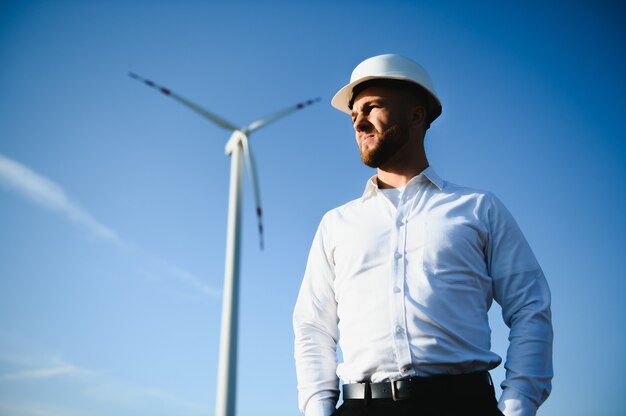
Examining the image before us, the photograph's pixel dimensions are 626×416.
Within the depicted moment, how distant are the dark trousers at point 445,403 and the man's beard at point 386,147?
7.11 ft

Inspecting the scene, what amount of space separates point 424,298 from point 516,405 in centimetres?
97

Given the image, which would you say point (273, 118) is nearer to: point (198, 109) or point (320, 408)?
point (198, 109)

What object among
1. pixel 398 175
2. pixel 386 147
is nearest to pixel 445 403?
pixel 398 175

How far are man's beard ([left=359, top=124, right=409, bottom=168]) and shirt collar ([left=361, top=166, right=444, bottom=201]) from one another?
0.69ft

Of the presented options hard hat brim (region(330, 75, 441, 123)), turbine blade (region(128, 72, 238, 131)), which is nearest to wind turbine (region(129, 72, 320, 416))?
turbine blade (region(128, 72, 238, 131))

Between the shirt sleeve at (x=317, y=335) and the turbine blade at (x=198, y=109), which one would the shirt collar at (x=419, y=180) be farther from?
the turbine blade at (x=198, y=109)

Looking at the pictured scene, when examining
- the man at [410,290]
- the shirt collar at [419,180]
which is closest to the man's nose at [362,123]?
the man at [410,290]

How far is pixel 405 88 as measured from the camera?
5191mm

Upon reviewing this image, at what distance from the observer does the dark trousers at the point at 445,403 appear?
11.8ft

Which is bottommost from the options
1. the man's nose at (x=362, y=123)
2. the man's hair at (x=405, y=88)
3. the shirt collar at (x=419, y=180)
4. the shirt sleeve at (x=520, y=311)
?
the shirt sleeve at (x=520, y=311)

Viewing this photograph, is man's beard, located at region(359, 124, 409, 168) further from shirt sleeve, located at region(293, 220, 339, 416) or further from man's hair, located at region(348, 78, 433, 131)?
shirt sleeve, located at region(293, 220, 339, 416)

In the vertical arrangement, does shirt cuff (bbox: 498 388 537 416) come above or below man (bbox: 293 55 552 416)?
below

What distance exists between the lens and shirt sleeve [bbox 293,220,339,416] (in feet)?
14.1

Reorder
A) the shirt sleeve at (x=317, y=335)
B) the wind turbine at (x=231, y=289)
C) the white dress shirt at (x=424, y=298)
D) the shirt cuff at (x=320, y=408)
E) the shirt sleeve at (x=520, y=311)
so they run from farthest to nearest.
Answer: the wind turbine at (x=231, y=289)
the shirt sleeve at (x=317, y=335)
the shirt cuff at (x=320, y=408)
the white dress shirt at (x=424, y=298)
the shirt sleeve at (x=520, y=311)
